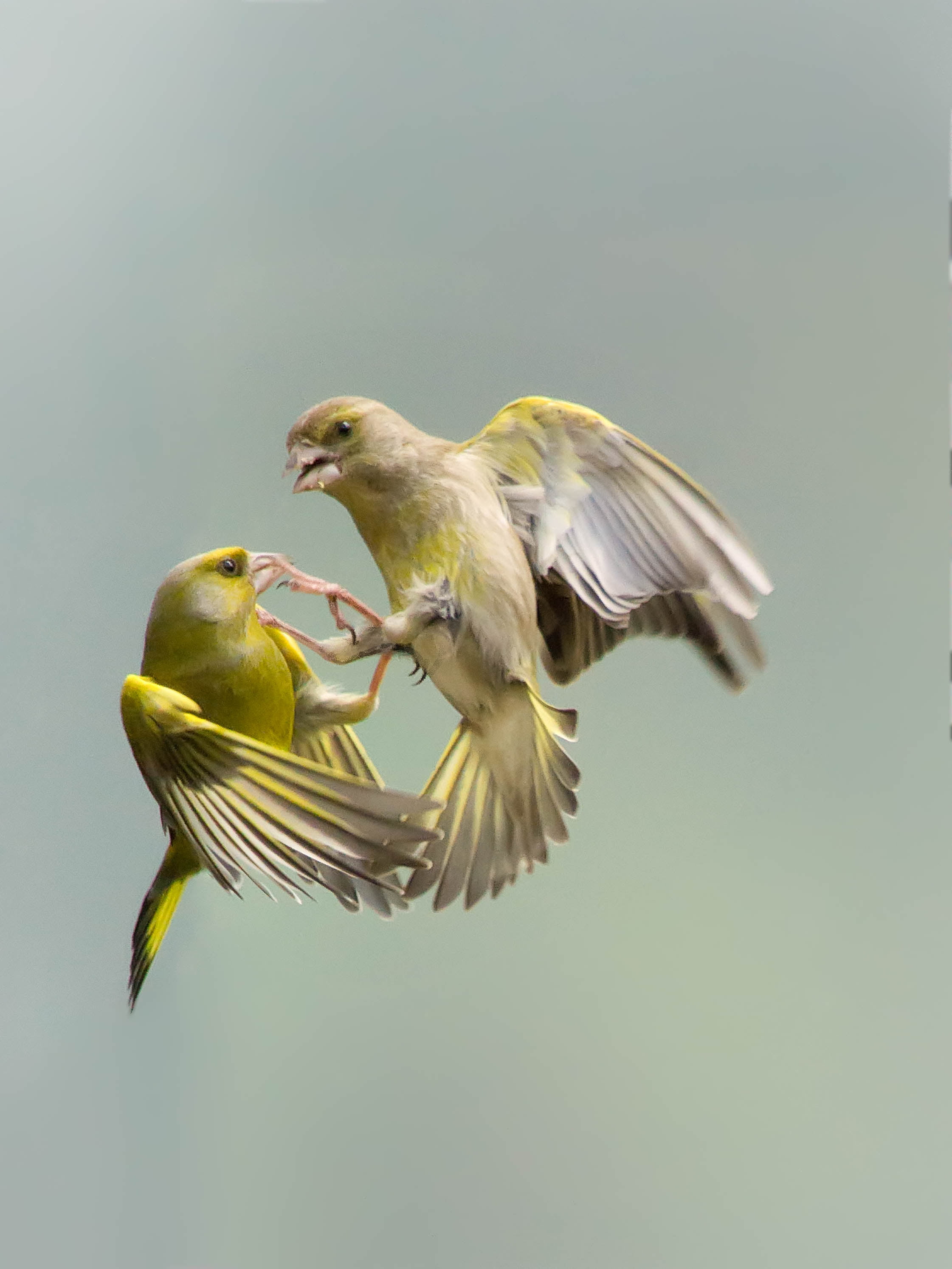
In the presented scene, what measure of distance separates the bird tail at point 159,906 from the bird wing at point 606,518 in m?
0.25

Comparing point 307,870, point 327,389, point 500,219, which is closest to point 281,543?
point 327,389

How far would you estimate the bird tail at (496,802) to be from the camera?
69cm

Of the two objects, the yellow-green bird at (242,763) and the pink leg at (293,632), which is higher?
the pink leg at (293,632)

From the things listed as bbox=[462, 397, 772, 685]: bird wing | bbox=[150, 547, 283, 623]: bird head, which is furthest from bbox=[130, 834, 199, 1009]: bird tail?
bbox=[462, 397, 772, 685]: bird wing

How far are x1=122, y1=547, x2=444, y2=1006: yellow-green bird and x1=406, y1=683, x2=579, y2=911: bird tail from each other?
0.15 feet

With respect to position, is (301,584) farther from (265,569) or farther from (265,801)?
(265,801)

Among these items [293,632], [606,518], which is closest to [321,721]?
[293,632]

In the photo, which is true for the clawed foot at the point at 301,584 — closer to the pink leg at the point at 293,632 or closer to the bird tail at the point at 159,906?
the pink leg at the point at 293,632

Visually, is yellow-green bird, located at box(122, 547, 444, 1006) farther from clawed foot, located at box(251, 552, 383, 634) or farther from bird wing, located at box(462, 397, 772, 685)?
bird wing, located at box(462, 397, 772, 685)

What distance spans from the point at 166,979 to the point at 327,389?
0.48 m

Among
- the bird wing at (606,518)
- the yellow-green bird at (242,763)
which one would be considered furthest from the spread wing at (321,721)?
the bird wing at (606,518)

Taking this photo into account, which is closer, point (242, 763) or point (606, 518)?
point (242, 763)

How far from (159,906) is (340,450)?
0.27 metres

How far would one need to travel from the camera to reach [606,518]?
730 mm
